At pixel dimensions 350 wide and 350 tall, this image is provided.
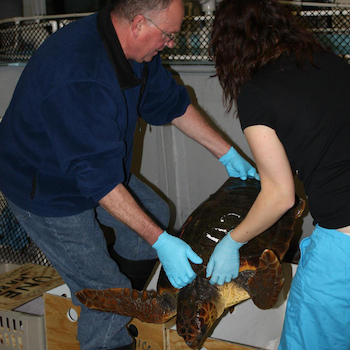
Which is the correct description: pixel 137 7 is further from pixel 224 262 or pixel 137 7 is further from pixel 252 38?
pixel 224 262

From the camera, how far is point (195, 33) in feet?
6.89

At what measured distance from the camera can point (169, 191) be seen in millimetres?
2502

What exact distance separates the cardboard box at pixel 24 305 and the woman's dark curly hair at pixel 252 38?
1.29 meters

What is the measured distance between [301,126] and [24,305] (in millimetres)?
1527

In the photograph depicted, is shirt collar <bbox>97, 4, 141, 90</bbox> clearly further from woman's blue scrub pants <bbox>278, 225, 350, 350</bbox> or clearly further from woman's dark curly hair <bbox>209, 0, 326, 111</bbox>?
woman's blue scrub pants <bbox>278, 225, 350, 350</bbox>

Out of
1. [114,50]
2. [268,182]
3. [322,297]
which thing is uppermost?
[114,50]

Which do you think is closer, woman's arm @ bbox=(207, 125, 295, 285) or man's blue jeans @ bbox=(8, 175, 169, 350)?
woman's arm @ bbox=(207, 125, 295, 285)

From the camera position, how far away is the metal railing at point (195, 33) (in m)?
1.84

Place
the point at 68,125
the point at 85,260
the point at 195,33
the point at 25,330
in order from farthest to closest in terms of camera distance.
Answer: the point at 195,33 → the point at 25,330 → the point at 85,260 → the point at 68,125

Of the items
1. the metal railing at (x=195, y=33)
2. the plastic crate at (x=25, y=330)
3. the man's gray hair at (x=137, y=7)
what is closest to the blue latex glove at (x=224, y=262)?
the man's gray hair at (x=137, y=7)

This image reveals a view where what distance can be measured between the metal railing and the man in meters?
0.72

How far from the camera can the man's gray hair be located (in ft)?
3.58

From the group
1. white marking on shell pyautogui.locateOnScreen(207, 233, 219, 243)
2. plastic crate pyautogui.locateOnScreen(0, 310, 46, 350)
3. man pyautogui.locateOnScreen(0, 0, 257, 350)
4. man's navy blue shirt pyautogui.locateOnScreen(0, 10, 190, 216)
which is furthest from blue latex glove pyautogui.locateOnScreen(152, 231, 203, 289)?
plastic crate pyautogui.locateOnScreen(0, 310, 46, 350)

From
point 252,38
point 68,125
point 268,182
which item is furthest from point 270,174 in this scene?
point 68,125
